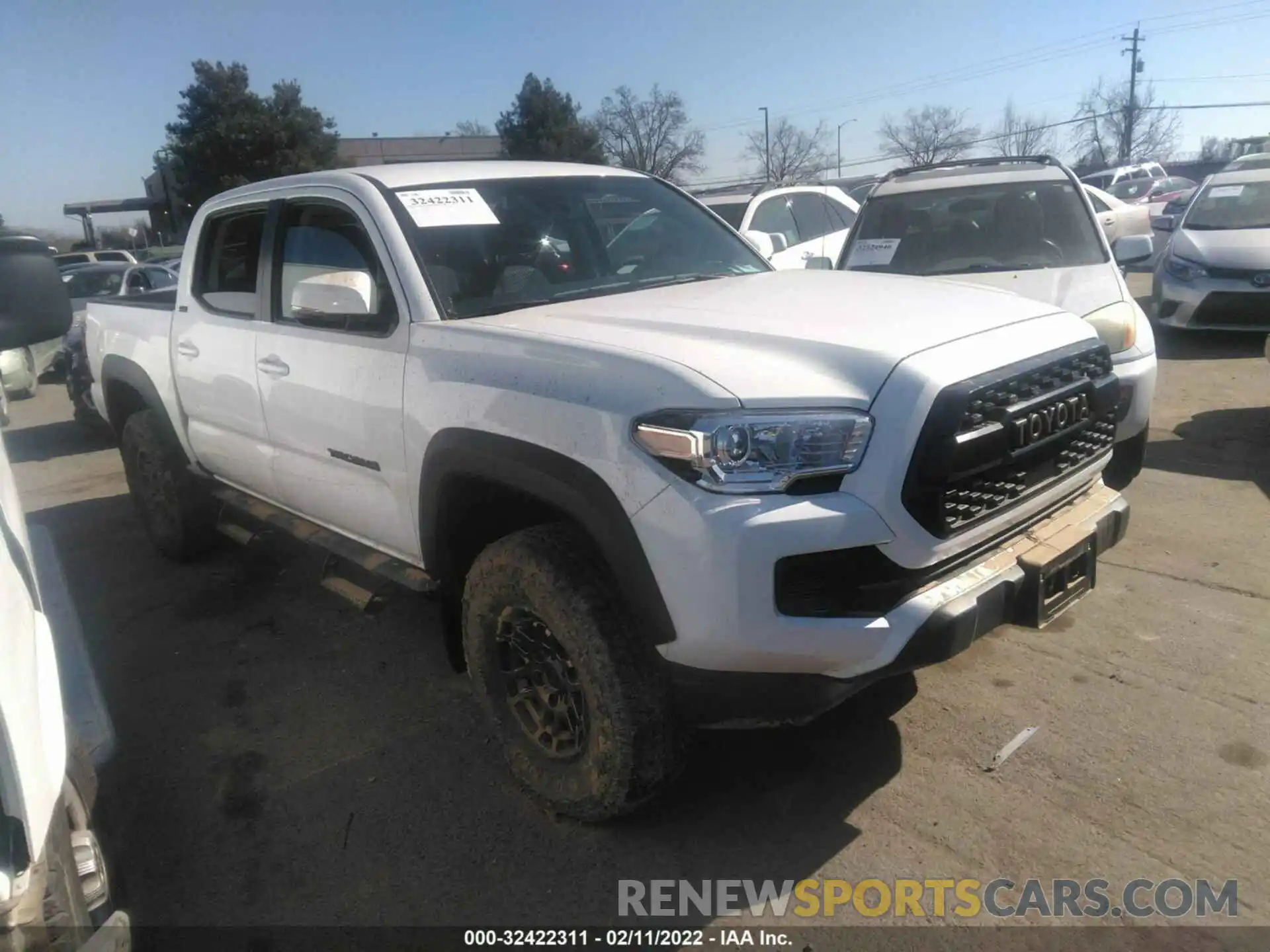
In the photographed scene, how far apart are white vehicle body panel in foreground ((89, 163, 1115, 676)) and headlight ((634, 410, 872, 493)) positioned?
0.03 meters

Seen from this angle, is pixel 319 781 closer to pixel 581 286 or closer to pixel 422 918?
pixel 422 918

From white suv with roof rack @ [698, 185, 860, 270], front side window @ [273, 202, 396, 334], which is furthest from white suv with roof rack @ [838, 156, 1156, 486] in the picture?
front side window @ [273, 202, 396, 334]

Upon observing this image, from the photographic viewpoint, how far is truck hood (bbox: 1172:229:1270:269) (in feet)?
28.4

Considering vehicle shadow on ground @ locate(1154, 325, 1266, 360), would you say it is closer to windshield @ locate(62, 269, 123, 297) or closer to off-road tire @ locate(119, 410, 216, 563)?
off-road tire @ locate(119, 410, 216, 563)

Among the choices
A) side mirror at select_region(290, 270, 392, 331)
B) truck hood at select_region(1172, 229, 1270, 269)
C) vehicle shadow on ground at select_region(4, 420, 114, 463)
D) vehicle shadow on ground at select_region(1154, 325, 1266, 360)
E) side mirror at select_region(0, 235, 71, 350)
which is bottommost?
vehicle shadow on ground at select_region(4, 420, 114, 463)

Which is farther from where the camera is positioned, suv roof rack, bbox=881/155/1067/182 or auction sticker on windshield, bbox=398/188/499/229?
suv roof rack, bbox=881/155/1067/182

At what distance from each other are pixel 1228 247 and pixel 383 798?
9.03m

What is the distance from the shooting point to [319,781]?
3.29 meters

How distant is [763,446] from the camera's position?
2299 millimetres

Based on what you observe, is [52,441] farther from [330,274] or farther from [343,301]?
[343,301]

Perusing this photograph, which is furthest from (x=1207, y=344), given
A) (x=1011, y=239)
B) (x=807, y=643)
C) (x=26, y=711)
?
(x=26, y=711)

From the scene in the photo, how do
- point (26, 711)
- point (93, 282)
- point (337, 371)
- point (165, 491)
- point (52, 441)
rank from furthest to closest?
point (93, 282) → point (52, 441) → point (165, 491) → point (337, 371) → point (26, 711)

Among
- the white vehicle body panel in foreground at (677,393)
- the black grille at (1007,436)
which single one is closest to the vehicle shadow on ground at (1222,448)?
the black grille at (1007,436)

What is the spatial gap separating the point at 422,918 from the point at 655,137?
59868mm
